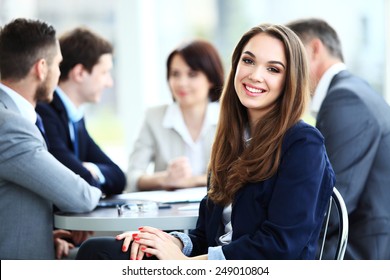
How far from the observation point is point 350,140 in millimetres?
2613

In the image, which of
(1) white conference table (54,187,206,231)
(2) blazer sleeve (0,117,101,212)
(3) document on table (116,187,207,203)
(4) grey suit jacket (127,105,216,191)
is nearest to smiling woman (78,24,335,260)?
(1) white conference table (54,187,206,231)

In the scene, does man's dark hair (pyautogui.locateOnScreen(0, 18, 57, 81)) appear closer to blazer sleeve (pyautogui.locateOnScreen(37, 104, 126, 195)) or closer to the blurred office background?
blazer sleeve (pyautogui.locateOnScreen(37, 104, 126, 195))

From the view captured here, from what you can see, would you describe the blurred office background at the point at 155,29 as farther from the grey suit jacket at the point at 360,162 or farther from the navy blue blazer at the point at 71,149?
the grey suit jacket at the point at 360,162

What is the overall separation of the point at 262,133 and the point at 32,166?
0.84m

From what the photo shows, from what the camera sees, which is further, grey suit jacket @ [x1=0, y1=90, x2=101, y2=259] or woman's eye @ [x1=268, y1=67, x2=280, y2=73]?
grey suit jacket @ [x1=0, y1=90, x2=101, y2=259]

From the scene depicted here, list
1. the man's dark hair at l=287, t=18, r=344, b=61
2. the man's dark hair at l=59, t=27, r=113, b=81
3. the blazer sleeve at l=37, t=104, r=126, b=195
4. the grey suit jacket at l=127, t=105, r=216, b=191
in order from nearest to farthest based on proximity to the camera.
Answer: the blazer sleeve at l=37, t=104, r=126, b=195 < the man's dark hair at l=287, t=18, r=344, b=61 < the man's dark hair at l=59, t=27, r=113, b=81 < the grey suit jacket at l=127, t=105, r=216, b=191

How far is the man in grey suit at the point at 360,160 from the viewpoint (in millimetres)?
2604

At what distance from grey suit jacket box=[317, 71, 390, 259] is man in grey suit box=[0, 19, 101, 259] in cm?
93

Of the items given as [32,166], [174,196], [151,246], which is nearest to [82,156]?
[174,196]

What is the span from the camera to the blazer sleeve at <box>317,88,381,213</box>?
2.60m

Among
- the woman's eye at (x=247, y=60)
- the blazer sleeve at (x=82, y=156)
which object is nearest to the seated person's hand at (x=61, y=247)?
the blazer sleeve at (x=82, y=156)

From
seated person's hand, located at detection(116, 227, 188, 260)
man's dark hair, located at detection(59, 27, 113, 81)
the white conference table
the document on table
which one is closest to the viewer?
seated person's hand, located at detection(116, 227, 188, 260)

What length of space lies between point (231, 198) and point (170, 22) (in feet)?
11.4

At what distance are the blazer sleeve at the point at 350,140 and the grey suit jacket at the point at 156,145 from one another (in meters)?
1.15
